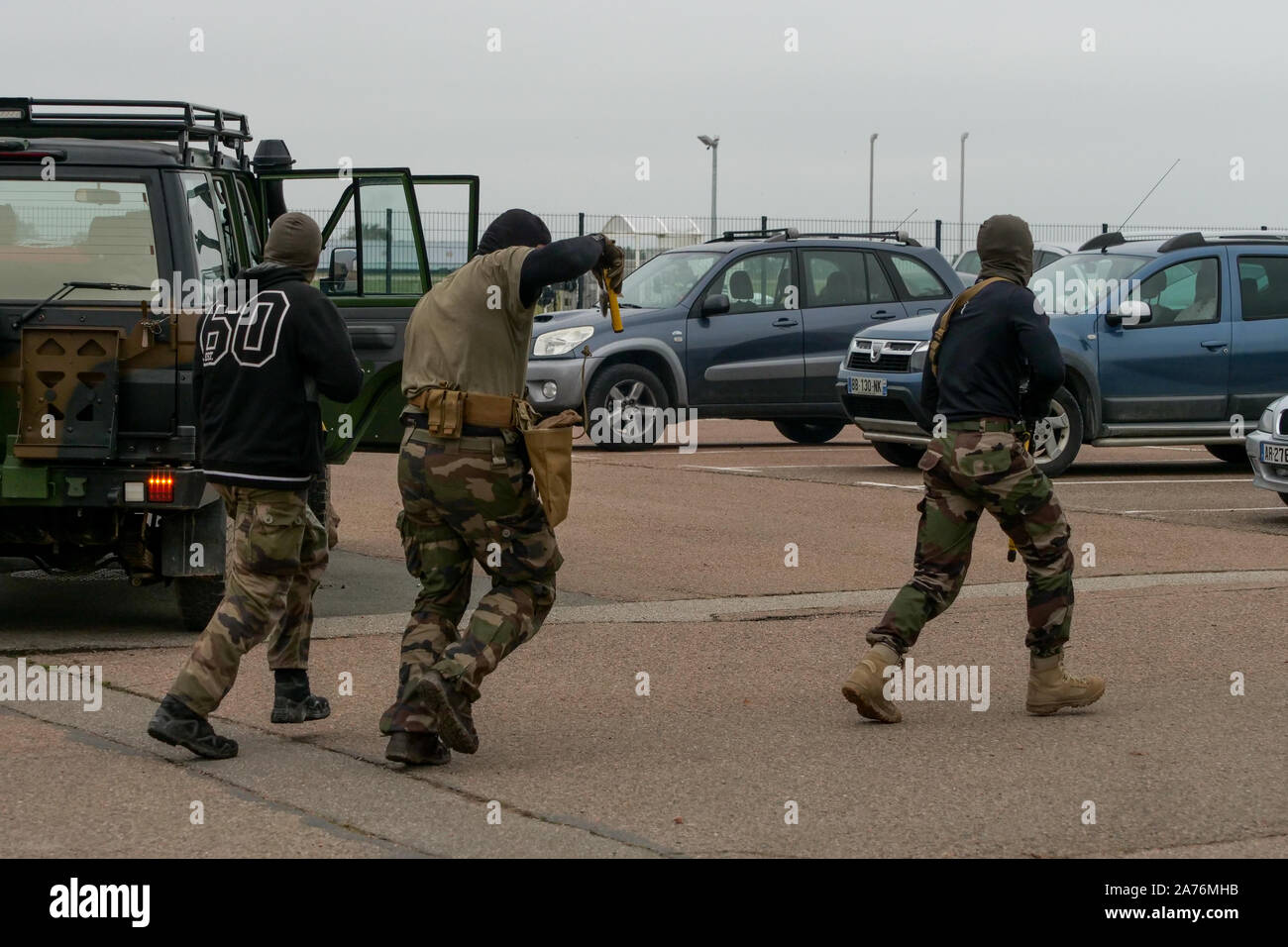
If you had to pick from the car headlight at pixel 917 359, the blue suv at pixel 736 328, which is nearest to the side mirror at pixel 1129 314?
the car headlight at pixel 917 359

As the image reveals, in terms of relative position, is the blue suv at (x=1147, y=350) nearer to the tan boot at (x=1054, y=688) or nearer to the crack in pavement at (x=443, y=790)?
the tan boot at (x=1054, y=688)

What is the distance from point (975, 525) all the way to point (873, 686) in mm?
700

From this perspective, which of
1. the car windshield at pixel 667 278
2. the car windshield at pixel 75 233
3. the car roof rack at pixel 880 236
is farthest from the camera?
the car roof rack at pixel 880 236

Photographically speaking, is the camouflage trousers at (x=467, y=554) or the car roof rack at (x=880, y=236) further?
the car roof rack at (x=880, y=236)

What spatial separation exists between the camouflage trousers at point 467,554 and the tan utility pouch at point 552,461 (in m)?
0.09

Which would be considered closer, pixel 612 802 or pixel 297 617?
pixel 612 802

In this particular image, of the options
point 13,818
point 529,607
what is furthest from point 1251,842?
point 13,818

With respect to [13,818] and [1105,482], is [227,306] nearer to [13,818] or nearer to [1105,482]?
[13,818]

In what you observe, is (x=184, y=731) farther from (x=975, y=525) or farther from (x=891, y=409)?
(x=891, y=409)

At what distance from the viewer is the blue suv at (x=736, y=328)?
16938mm

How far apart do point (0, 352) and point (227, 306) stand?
1.96m

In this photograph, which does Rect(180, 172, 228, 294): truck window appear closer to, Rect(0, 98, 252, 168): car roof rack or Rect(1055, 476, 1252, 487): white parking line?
→ Rect(0, 98, 252, 168): car roof rack

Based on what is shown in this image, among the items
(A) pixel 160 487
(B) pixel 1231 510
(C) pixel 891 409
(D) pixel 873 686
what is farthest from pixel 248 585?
(C) pixel 891 409
